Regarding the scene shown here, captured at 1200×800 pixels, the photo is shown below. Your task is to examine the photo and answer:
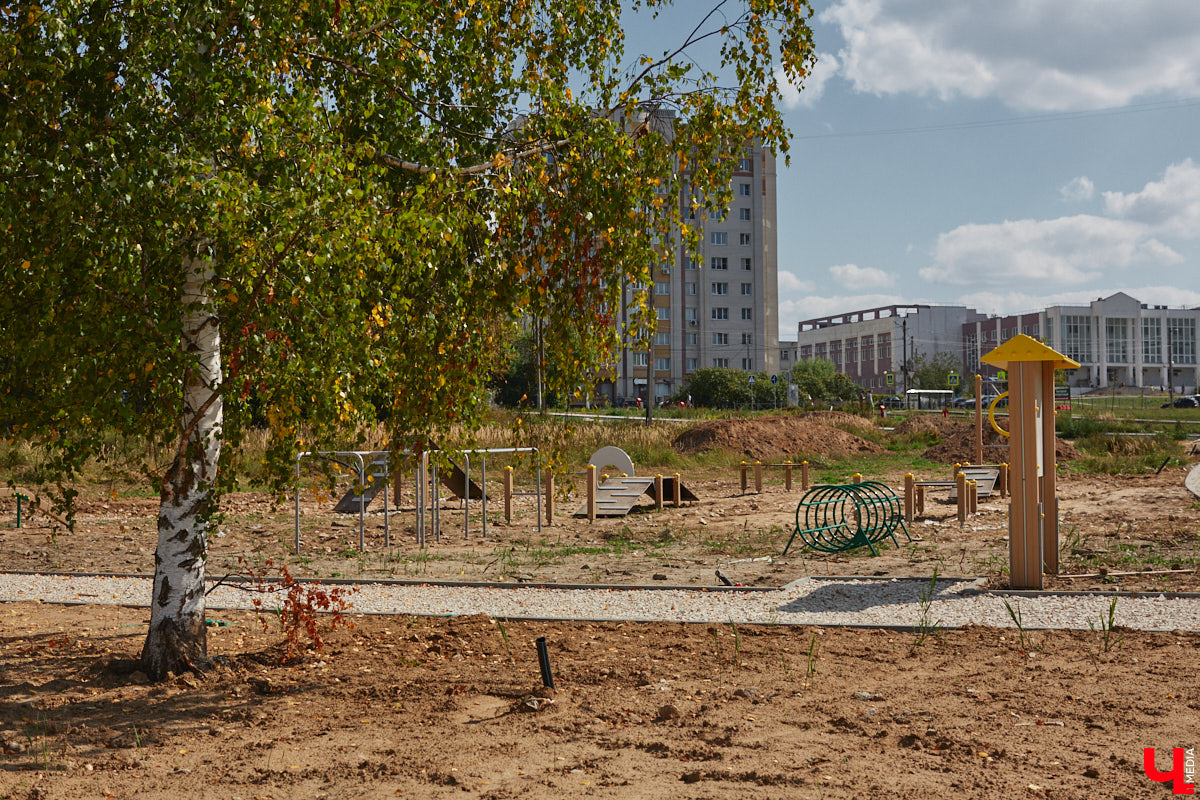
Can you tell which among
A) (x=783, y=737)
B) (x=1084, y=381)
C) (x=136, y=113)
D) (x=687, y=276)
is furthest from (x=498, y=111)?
(x=1084, y=381)

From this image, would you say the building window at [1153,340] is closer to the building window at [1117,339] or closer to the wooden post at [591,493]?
the building window at [1117,339]

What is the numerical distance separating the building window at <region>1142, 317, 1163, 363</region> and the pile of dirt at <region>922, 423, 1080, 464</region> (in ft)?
335

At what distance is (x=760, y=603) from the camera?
8.41m

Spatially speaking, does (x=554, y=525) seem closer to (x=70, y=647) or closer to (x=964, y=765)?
(x=70, y=647)

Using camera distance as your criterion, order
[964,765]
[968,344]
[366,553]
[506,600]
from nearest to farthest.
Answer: [964,765]
[506,600]
[366,553]
[968,344]

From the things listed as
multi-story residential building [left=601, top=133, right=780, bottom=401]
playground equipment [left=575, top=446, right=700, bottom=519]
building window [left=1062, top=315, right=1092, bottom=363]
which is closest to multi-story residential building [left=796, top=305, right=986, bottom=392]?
building window [left=1062, top=315, right=1092, bottom=363]

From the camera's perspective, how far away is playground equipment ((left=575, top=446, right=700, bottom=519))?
1619cm

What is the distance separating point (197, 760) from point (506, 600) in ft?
13.5

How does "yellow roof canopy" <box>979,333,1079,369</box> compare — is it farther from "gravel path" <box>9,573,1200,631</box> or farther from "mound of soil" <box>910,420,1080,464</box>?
"mound of soil" <box>910,420,1080,464</box>

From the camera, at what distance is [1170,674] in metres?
5.96

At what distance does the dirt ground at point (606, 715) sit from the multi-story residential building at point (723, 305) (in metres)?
79.4

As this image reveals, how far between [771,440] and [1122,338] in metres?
103

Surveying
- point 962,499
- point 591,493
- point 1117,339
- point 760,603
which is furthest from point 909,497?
point 1117,339

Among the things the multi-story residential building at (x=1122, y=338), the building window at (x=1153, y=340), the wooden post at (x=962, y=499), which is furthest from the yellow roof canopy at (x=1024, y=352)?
the building window at (x=1153, y=340)
